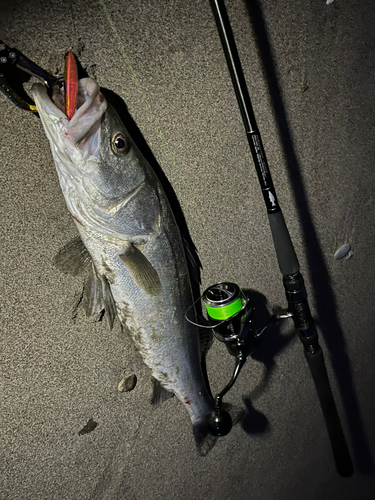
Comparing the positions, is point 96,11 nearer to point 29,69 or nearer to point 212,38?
point 29,69

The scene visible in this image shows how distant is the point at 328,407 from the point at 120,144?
4.42 ft

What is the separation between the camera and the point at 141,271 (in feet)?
3.92

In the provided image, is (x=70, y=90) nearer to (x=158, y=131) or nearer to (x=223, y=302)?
(x=158, y=131)

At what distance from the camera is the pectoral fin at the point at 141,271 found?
1.17 metres

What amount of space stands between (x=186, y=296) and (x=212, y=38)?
0.97 metres

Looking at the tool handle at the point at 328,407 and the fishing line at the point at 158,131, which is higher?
the fishing line at the point at 158,131

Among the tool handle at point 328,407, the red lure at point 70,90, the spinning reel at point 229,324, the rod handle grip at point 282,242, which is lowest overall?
the tool handle at point 328,407

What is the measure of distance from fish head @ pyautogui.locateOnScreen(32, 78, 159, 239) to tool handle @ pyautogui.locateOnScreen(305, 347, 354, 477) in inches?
33.4

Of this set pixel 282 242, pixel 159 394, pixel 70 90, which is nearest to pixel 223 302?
pixel 282 242

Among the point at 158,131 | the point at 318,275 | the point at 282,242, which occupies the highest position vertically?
the point at 158,131

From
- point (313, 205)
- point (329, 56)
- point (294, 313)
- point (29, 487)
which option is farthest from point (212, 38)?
point (29, 487)

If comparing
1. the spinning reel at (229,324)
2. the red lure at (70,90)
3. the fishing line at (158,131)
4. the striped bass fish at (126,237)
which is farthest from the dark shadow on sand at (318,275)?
the red lure at (70,90)

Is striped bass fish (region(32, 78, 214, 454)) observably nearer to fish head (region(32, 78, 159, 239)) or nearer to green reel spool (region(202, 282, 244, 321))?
fish head (region(32, 78, 159, 239))

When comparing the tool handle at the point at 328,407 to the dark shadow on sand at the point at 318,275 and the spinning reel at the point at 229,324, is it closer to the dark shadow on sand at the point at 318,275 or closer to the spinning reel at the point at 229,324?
the spinning reel at the point at 229,324
